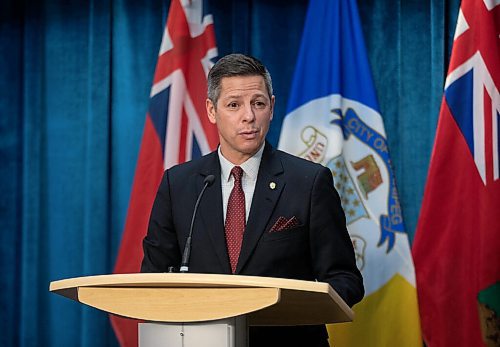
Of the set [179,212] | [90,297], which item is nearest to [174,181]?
[179,212]

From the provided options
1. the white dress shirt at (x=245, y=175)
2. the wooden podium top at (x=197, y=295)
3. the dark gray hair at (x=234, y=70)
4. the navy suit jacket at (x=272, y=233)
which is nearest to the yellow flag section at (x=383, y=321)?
the navy suit jacket at (x=272, y=233)

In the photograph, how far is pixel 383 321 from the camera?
140 inches

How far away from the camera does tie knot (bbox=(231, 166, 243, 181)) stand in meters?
2.41

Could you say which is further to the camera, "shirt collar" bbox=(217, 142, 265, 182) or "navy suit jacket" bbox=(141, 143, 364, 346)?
"shirt collar" bbox=(217, 142, 265, 182)

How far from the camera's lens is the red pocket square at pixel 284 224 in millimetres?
2305

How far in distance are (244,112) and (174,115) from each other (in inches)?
60.4

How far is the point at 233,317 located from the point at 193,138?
2.28 m

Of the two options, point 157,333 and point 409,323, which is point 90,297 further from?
point 409,323

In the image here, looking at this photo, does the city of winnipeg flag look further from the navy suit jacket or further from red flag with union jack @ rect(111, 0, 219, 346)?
the navy suit jacket

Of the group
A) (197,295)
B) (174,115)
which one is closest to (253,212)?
(197,295)

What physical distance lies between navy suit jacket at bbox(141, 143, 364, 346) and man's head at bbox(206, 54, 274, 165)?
0.09 meters

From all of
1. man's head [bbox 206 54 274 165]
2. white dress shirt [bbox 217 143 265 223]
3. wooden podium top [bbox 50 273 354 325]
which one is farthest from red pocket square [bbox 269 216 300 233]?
wooden podium top [bbox 50 273 354 325]

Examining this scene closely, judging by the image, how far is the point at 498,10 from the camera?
3.46 m

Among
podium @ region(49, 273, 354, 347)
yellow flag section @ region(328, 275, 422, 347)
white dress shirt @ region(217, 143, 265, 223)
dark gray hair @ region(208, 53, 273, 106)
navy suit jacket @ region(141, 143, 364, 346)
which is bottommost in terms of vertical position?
yellow flag section @ region(328, 275, 422, 347)
